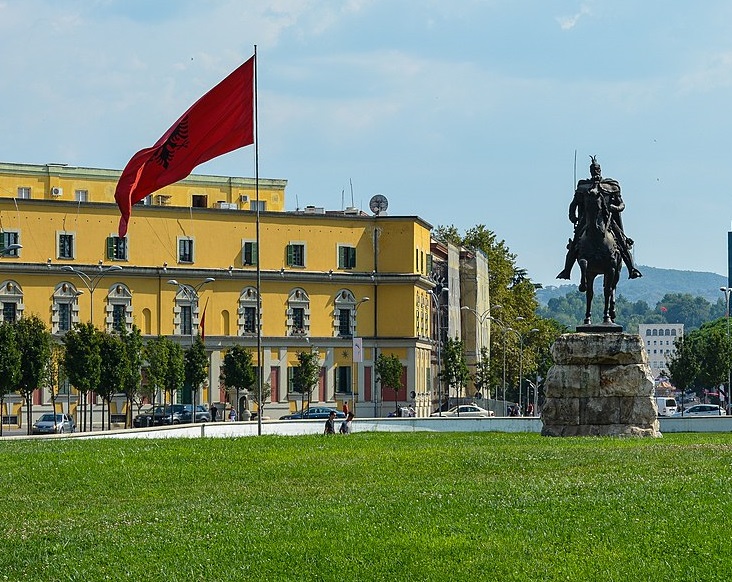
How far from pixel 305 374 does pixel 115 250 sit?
44.8 feet

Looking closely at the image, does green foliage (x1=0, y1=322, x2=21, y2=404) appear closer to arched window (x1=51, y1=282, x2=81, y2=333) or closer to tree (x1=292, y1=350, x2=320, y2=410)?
arched window (x1=51, y1=282, x2=81, y2=333)

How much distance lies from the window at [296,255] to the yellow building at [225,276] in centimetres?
9

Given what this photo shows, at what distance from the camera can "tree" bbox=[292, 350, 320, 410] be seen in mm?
95250

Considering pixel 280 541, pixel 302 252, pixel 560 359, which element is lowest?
pixel 280 541

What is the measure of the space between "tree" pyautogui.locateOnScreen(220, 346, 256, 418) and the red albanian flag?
181ft

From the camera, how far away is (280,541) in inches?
794

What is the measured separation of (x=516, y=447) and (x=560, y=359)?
628 centimetres

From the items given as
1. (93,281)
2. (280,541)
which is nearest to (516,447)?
(280,541)

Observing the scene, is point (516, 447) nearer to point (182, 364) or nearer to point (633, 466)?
Answer: point (633, 466)

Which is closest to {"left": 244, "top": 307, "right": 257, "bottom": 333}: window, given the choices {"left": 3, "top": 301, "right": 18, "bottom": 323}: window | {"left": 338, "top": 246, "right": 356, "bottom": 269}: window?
{"left": 338, "top": 246, "right": 356, "bottom": 269}: window

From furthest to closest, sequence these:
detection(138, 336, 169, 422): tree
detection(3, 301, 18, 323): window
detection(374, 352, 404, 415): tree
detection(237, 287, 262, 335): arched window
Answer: detection(237, 287, 262, 335): arched window
detection(374, 352, 404, 415): tree
detection(3, 301, 18, 323): window
detection(138, 336, 169, 422): tree

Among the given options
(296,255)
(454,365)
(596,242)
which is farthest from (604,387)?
(454,365)

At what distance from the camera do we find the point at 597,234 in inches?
1451

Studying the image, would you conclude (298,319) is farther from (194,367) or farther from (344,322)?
(194,367)
